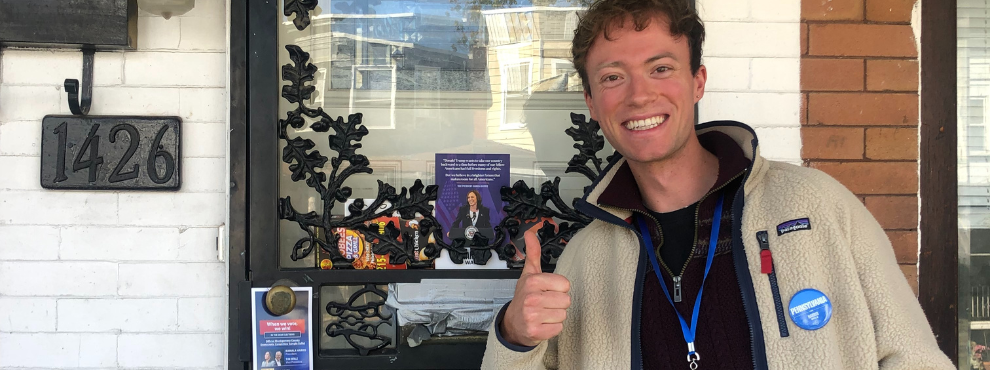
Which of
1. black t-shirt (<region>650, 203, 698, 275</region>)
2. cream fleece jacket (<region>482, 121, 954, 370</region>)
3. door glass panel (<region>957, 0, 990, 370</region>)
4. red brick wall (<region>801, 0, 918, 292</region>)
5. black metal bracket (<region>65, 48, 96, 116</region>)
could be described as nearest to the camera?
cream fleece jacket (<region>482, 121, 954, 370</region>)

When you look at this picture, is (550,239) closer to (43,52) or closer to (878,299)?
(878,299)

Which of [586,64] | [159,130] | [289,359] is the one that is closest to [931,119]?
[586,64]

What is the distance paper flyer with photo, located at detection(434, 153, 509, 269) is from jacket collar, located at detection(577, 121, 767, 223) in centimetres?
64

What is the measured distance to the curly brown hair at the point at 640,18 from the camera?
180 cm

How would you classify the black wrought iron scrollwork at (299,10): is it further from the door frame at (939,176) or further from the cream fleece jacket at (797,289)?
the door frame at (939,176)

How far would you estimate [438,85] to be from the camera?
253 centimetres

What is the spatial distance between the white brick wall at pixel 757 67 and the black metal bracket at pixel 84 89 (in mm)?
2156

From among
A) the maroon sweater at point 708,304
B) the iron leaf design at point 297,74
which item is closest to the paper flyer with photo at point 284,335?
the iron leaf design at point 297,74

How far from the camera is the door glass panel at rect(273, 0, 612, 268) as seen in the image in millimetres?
2492

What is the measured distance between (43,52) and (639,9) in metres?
2.06

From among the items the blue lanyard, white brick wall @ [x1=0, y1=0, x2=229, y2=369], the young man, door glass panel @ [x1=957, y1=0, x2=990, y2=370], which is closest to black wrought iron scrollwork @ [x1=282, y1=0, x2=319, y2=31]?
white brick wall @ [x1=0, y1=0, x2=229, y2=369]

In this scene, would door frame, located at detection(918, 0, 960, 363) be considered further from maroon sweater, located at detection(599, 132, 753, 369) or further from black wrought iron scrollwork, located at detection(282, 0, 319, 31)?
black wrought iron scrollwork, located at detection(282, 0, 319, 31)

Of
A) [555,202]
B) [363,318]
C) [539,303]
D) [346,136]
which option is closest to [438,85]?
[346,136]

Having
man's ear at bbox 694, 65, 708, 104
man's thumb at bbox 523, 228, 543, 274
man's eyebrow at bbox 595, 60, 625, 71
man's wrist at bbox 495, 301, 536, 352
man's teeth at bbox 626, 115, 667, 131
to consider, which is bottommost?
man's wrist at bbox 495, 301, 536, 352
